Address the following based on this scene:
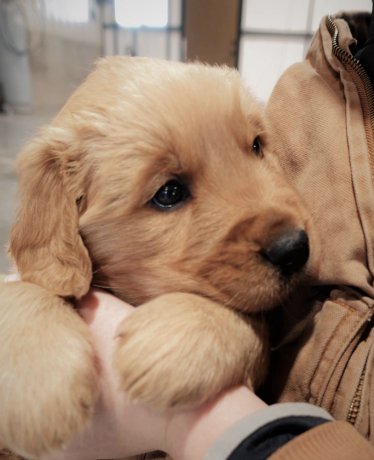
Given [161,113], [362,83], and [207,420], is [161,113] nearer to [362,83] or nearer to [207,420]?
[362,83]

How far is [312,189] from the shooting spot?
1324mm

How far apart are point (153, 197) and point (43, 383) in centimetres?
59

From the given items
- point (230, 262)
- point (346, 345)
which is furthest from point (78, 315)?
point (346, 345)

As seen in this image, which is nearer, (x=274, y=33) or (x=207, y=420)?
(x=207, y=420)

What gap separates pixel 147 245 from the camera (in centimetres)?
118

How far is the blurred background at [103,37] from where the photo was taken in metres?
5.94

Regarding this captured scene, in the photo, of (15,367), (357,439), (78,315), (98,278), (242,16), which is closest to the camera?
(357,439)

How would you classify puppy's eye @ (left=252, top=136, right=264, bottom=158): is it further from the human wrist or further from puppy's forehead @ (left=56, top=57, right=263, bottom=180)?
the human wrist

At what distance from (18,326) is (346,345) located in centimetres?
91

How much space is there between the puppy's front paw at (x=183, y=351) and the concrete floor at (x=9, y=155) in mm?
1504

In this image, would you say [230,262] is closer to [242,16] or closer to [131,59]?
[131,59]

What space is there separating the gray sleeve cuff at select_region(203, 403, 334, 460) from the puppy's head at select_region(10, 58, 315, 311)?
10.8 inches

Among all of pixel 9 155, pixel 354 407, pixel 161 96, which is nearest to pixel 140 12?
pixel 9 155

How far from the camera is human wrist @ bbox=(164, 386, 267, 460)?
36.8 inches
